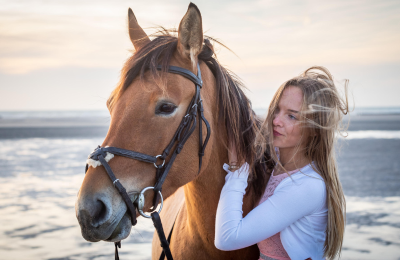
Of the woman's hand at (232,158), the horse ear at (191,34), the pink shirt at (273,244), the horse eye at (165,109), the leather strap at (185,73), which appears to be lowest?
the pink shirt at (273,244)

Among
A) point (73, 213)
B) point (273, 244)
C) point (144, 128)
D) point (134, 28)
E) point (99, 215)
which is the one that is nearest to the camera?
point (99, 215)

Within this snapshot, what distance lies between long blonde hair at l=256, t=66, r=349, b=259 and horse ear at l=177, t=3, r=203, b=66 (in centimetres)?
70

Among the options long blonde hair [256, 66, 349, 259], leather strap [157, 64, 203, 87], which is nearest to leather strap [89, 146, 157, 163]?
leather strap [157, 64, 203, 87]

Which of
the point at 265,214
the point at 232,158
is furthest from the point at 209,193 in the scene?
the point at 265,214

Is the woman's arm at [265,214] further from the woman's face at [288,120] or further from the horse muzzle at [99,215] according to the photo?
the horse muzzle at [99,215]

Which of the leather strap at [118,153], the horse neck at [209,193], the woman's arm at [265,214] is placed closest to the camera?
the leather strap at [118,153]

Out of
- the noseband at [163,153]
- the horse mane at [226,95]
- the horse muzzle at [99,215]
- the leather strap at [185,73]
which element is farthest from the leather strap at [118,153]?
the leather strap at [185,73]

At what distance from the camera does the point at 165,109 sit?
171 centimetres

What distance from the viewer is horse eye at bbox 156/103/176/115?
169cm

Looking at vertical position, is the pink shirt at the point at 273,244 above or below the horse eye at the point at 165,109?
below

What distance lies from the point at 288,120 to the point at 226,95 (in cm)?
45

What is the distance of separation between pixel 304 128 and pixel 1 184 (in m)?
8.38

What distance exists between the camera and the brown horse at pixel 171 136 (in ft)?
5.03

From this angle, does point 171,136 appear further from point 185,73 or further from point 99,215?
point 99,215
